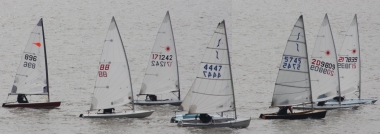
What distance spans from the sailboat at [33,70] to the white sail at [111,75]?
588 centimetres

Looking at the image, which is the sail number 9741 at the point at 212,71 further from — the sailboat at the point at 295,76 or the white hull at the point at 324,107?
the white hull at the point at 324,107

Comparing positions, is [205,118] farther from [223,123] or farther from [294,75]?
[294,75]

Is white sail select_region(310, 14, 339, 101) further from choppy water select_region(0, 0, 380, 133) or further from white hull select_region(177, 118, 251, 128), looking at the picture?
white hull select_region(177, 118, 251, 128)

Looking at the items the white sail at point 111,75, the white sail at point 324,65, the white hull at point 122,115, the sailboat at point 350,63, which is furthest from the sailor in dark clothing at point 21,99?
the sailboat at point 350,63

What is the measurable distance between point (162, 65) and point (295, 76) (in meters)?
11.1

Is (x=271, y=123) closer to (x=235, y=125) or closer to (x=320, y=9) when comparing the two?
(x=235, y=125)

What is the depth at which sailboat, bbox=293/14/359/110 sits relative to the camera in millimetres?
72125

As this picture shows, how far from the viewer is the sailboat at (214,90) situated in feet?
204

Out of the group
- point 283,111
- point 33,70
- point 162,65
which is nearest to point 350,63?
point 283,111

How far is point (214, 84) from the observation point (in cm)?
6309

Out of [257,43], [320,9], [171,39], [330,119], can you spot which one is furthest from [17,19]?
[330,119]

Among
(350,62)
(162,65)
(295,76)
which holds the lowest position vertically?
(295,76)

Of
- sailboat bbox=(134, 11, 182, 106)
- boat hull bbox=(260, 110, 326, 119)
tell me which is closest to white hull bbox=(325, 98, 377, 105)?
boat hull bbox=(260, 110, 326, 119)

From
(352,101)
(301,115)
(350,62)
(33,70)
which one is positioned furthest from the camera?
(350,62)
